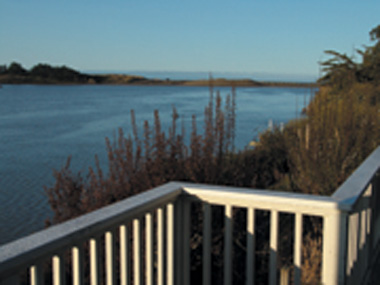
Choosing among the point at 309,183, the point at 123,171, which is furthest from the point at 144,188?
the point at 309,183

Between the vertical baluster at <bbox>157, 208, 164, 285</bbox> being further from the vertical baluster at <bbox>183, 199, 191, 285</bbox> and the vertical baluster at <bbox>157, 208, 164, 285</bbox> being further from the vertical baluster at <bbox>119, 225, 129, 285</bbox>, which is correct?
the vertical baluster at <bbox>119, 225, 129, 285</bbox>

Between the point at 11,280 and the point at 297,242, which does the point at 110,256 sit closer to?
the point at 11,280

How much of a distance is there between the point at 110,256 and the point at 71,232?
0.94 feet

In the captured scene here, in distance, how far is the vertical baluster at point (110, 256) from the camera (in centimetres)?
166

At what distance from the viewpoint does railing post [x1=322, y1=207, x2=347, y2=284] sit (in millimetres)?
2000

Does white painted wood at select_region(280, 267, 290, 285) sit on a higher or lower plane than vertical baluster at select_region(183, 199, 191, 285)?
lower

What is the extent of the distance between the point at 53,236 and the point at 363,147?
4.45m

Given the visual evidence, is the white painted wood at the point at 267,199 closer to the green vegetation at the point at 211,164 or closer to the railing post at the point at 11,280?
the railing post at the point at 11,280

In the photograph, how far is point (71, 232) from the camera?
56.5 inches

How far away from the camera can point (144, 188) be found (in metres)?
4.31

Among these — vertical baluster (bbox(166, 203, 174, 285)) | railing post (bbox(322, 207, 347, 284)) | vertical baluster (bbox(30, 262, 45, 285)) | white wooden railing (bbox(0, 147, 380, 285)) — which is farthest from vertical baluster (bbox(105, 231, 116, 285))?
railing post (bbox(322, 207, 347, 284))

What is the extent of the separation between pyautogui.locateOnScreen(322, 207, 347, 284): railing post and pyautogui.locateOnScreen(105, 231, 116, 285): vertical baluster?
0.93 meters

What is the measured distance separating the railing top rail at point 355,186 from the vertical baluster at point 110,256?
983 mm

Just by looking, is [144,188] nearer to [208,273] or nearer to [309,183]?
[309,183]
